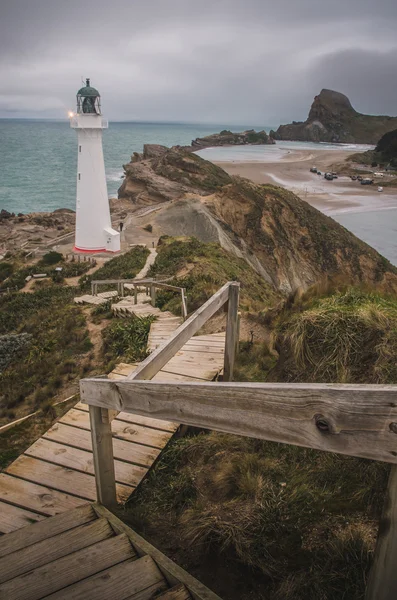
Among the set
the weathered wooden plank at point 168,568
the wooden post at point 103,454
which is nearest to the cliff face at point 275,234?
the wooden post at point 103,454

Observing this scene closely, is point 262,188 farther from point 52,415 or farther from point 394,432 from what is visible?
point 394,432

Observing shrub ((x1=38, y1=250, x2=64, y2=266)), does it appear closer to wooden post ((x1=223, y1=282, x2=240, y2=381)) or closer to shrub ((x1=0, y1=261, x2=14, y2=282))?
shrub ((x1=0, y1=261, x2=14, y2=282))

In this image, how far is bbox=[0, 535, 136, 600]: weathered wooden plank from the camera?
2.35 meters

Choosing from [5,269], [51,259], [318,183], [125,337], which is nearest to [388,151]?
[318,183]

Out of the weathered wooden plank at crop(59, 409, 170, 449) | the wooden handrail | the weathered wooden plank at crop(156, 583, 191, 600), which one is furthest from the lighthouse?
the weathered wooden plank at crop(156, 583, 191, 600)

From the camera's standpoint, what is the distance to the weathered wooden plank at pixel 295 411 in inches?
62.6

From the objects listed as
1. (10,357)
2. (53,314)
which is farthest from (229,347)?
(53,314)

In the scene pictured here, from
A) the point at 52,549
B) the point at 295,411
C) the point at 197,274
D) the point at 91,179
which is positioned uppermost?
the point at 295,411

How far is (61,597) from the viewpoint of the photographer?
2.27 meters

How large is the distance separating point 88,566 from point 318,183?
68392 millimetres

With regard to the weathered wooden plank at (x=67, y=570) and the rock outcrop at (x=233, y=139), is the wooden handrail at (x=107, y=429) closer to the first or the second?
the weathered wooden plank at (x=67, y=570)

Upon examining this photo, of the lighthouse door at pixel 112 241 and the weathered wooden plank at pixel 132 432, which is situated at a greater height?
the weathered wooden plank at pixel 132 432

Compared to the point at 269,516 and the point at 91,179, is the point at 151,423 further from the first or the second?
the point at 91,179

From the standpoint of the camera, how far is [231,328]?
5273 mm
